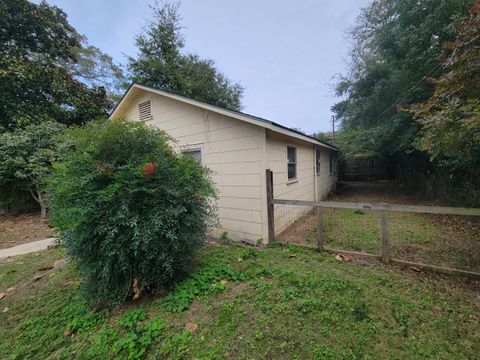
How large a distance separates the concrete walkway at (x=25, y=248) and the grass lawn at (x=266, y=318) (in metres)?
2.11

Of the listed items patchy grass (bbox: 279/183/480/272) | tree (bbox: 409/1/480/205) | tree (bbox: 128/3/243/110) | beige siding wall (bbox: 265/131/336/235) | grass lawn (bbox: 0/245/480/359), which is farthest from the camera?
tree (bbox: 128/3/243/110)

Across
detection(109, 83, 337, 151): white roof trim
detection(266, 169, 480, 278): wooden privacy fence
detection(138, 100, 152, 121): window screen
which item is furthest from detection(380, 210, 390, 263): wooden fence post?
detection(138, 100, 152, 121): window screen

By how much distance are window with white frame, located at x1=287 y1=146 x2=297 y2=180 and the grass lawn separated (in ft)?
10.7

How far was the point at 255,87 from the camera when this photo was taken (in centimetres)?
1855

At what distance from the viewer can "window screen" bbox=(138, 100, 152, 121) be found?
6.70m

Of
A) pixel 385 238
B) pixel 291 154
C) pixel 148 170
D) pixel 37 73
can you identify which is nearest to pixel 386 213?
pixel 385 238

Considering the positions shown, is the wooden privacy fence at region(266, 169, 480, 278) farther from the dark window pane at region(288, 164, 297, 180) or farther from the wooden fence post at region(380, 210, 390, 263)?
the dark window pane at region(288, 164, 297, 180)

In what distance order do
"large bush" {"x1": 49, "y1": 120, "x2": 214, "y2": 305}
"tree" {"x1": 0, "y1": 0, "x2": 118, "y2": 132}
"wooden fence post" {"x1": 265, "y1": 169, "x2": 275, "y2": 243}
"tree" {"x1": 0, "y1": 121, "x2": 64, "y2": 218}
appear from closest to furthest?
"large bush" {"x1": 49, "y1": 120, "x2": 214, "y2": 305}
"wooden fence post" {"x1": 265, "y1": 169, "x2": 275, "y2": 243}
"tree" {"x1": 0, "y1": 121, "x2": 64, "y2": 218}
"tree" {"x1": 0, "y1": 0, "x2": 118, "y2": 132}

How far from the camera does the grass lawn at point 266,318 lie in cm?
189

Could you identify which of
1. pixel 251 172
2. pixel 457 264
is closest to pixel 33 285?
pixel 251 172

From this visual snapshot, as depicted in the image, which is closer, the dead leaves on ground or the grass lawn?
the grass lawn

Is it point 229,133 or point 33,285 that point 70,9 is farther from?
point 33,285

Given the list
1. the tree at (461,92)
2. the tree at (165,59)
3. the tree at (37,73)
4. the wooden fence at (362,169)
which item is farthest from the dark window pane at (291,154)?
the wooden fence at (362,169)

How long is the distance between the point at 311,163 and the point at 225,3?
7682mm
